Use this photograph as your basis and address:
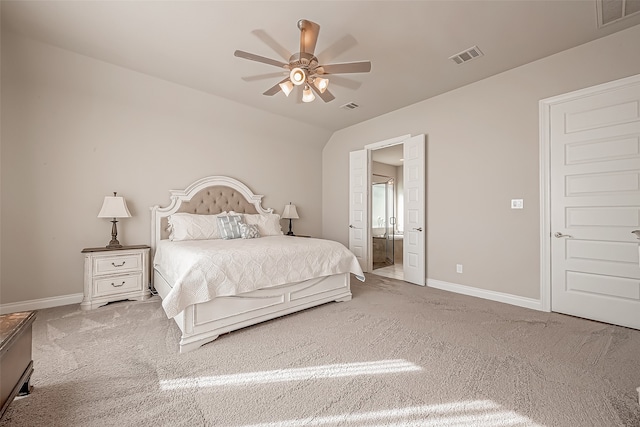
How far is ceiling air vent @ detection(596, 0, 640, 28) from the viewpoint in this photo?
7.41ft

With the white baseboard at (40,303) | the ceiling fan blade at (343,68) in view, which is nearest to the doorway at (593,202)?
the ceiling fan blade at (343,68)

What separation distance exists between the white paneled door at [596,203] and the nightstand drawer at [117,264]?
16.3 ft

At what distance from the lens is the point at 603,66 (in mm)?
2738

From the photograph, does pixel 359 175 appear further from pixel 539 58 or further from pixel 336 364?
pixel 336 364

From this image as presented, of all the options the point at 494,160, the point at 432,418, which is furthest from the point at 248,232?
the point at 494,160

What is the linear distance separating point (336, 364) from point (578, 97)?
364 centimetres

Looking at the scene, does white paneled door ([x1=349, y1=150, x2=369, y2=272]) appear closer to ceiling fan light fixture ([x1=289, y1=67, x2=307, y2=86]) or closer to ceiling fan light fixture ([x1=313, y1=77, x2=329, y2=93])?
ceiling fan light fixture ([x1=313, y1=77, x2=329, y2=93])

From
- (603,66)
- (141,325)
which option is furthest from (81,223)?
(603,66)

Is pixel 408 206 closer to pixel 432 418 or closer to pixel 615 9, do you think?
pixel 615 9

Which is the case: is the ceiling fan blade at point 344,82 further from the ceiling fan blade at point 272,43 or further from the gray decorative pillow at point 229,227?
the gray decorative pillow at point 229,227

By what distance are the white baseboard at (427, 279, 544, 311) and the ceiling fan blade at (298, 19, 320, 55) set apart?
11.5ft

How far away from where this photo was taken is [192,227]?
3.82 meters

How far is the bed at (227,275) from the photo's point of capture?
2.28 meters

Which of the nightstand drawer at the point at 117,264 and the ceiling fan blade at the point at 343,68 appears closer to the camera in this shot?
the ceiling fan blade at the point at 343,68
